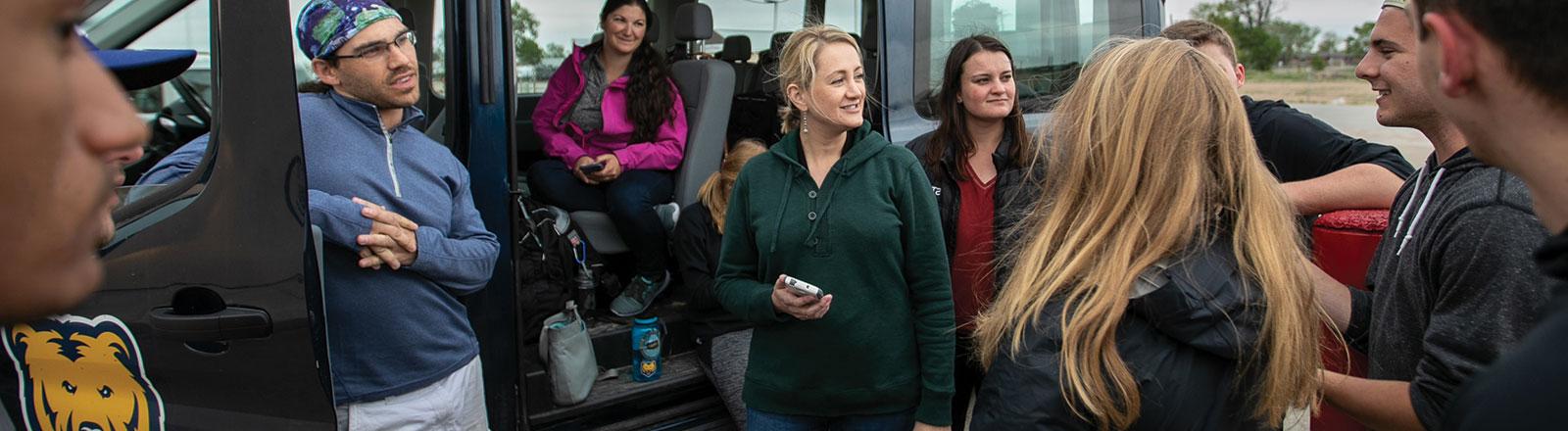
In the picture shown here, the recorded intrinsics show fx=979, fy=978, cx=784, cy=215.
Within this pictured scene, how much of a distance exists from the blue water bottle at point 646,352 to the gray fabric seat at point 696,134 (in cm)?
61

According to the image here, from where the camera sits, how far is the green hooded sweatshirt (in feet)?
6.87

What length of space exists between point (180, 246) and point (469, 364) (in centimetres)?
65

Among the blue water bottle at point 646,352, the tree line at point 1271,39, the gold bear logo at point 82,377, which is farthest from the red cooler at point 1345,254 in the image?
the tree line at point 1271,39

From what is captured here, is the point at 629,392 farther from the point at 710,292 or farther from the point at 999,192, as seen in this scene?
the point at 999,192

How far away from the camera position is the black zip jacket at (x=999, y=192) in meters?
2.54

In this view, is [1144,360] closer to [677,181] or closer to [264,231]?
[264,231]

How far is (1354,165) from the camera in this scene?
8.14 feet

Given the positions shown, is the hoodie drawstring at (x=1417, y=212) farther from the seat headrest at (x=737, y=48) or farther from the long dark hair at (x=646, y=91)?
the seat headrest at (x=737, y=48)

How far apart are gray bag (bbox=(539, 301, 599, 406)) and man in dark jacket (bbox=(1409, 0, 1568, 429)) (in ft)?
7.37

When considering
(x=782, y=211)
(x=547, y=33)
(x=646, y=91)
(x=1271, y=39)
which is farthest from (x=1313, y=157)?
(x=1271, y=39)

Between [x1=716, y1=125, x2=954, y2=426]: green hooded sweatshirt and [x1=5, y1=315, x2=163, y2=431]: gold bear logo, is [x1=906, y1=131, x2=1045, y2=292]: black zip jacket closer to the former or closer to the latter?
[x1=716, y1=125, x2=954, y2=426]: green hooded sweatshirt

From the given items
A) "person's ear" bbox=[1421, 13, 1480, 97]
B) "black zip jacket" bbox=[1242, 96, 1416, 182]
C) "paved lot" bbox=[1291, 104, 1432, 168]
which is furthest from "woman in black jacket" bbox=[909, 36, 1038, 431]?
"paved lot" bbox=[1291, 104, 1432, 168]

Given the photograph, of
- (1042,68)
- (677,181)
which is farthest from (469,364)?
(1042,68)

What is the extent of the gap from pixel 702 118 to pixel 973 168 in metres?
1.32
